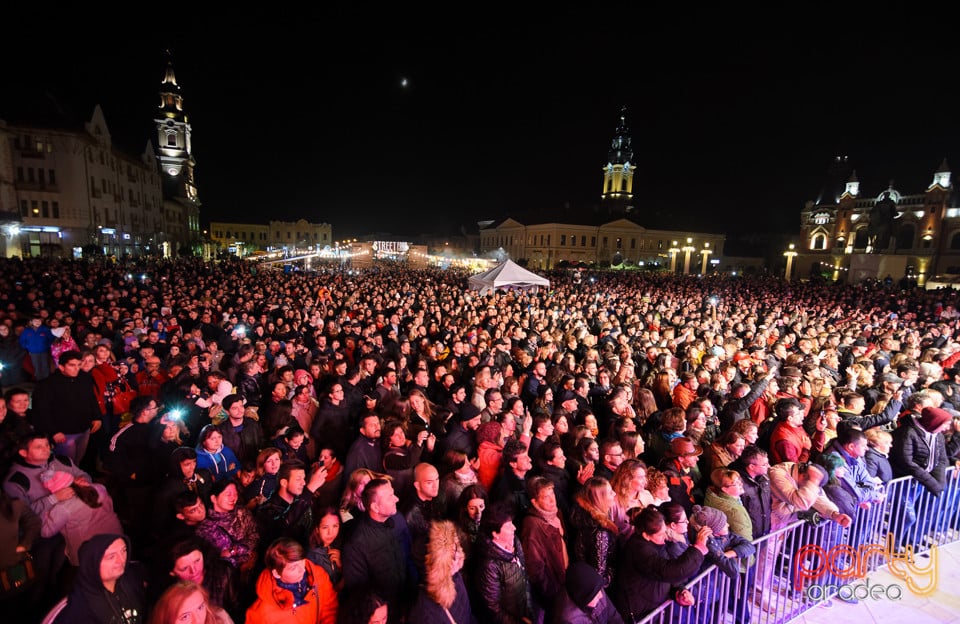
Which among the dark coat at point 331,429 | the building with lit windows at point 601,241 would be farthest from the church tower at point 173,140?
the dark coat at point 331,429

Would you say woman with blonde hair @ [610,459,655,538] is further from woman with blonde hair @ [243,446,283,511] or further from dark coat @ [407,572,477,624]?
woman with blonde hair @ [243,446,283,511]

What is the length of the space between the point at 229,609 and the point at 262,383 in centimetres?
432

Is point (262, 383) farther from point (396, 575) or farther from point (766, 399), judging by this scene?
point (766, 399)

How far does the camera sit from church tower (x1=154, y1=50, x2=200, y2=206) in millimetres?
66000

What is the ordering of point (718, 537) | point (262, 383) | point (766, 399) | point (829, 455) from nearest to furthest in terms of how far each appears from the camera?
point (718, 537), point (829, 455), point (766, 399), point (262, 383)

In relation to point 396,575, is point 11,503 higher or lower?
higher

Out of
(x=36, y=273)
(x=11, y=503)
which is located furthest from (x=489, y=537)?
(x=36, y=273)

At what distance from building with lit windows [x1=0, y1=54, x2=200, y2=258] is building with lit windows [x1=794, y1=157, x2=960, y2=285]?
6053cm

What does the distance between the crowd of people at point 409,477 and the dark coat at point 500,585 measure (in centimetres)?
1

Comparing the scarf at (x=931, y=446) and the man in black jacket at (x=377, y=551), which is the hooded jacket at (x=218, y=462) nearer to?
the man in black jacket at (x=377, y=551)

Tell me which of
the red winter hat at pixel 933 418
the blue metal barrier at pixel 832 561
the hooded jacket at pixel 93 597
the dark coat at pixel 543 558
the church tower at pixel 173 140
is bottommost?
the blue metal barrier at pixel 832 561

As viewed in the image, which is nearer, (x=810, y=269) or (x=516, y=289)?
(x=516, y=289)

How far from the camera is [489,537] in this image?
2.88 m

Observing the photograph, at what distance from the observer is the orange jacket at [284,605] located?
2.55m
